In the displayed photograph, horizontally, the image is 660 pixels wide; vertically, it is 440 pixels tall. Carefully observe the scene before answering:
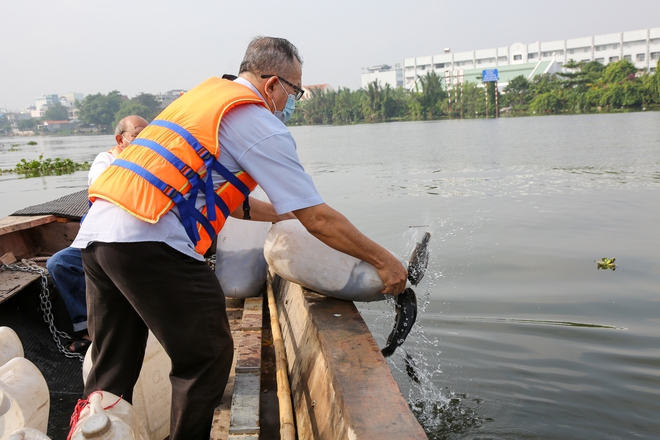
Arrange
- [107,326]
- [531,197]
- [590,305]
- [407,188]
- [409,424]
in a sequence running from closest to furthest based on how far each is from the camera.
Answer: [409,424] < [107,326] < [590,305] < [531,197] < [407,188]

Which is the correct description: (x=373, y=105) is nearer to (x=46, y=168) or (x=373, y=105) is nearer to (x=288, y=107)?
(x=46, y=168)

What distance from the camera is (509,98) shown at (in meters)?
76.7

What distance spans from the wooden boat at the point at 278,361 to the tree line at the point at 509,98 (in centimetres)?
4702

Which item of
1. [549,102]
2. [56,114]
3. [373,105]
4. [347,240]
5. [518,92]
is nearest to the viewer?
[347,240]

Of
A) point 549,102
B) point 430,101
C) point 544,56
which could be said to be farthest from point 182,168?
point 544,56

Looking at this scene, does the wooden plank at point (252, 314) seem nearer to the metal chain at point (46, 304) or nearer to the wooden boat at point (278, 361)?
→ the wooden boat at point (278, 361)

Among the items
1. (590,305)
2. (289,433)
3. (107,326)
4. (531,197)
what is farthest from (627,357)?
(531,197)

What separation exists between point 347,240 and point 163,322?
78cm

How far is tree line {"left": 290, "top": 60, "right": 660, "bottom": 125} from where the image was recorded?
61.6 m

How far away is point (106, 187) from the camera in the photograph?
7.18ft

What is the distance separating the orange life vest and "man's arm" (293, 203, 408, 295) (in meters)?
0.30

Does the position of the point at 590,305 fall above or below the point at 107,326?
below

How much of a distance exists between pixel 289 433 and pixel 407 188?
12.3 metres

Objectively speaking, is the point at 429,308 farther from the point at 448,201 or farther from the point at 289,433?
the point at 448,201
